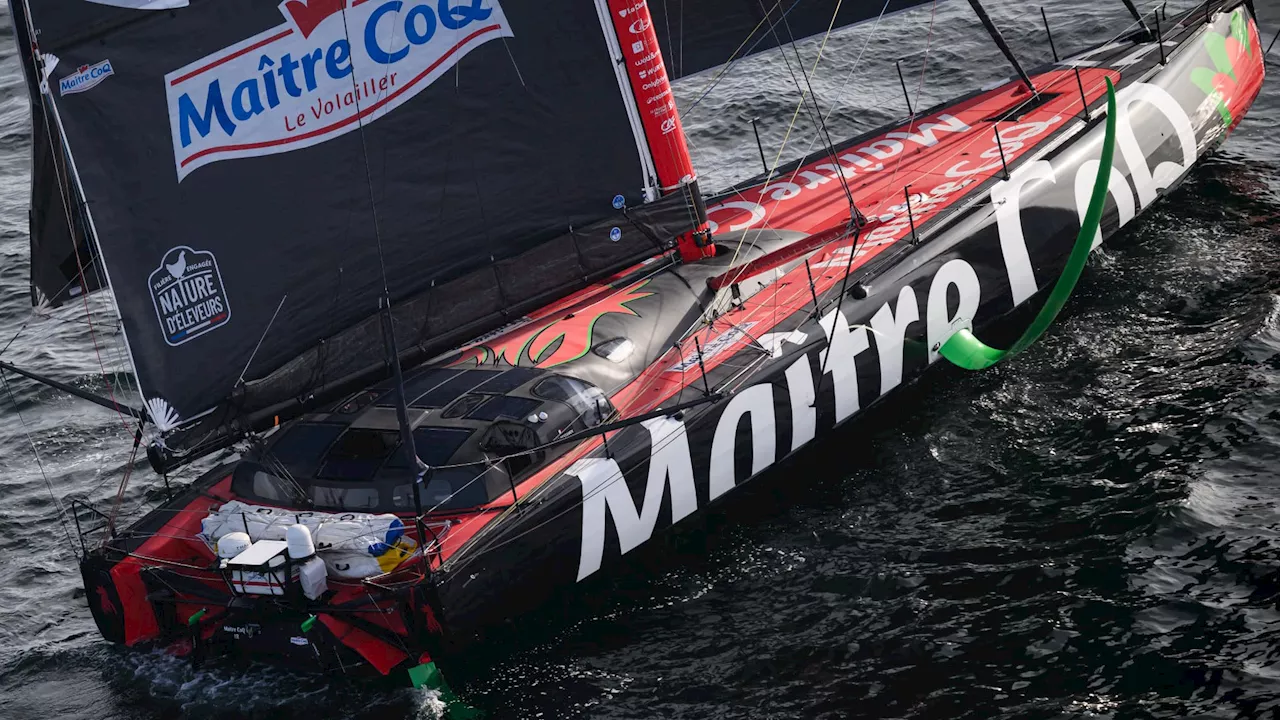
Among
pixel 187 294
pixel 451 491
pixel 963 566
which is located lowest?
pixel 963 566

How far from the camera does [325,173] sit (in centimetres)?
1048

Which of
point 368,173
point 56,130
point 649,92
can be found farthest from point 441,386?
point 56,130

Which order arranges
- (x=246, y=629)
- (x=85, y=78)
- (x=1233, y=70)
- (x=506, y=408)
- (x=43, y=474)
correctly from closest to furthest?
(x=85, y=78)
(x=246, y=629)
(x=506, y=408)
(x=43, y=474)
(x=1233, y=70)

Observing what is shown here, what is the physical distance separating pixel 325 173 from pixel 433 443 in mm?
2200

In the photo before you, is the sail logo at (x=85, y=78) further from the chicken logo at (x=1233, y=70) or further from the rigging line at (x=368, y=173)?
the chicken logo at (x=1233, y=70)

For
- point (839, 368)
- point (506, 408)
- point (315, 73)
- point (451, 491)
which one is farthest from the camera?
point (839, 368)

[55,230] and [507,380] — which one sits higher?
[55,230]

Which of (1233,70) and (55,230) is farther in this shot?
(1233,70)

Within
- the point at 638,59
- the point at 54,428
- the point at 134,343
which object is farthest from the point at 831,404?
the point at 54,428

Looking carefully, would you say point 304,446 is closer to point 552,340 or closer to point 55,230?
point 552,340

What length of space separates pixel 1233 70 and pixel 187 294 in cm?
1114

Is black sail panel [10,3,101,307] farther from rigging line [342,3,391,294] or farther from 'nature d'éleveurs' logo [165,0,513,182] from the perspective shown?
rigging line [342,3,391,294]

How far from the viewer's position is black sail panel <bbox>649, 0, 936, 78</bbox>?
48.1 ft

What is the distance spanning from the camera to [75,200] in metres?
10.4
